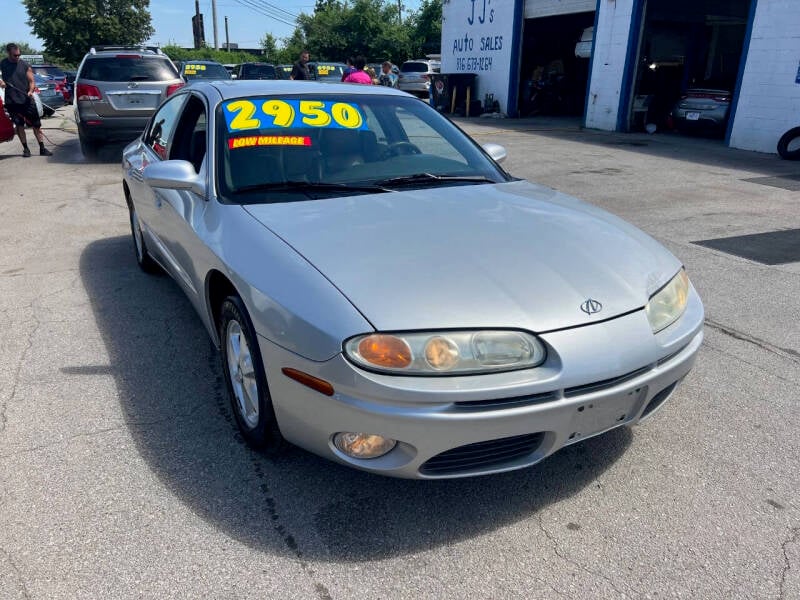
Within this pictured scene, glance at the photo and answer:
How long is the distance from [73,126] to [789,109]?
1641 centimetres

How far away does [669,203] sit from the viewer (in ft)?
26.6

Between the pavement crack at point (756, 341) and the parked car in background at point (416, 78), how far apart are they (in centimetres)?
2453

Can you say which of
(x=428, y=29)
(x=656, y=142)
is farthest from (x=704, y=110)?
(x=428, y=29)

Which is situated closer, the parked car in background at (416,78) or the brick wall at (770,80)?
the brick wall at (770,80)

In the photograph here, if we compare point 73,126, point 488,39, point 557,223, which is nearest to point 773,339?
point 557,223

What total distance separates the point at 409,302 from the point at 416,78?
90.4 feet

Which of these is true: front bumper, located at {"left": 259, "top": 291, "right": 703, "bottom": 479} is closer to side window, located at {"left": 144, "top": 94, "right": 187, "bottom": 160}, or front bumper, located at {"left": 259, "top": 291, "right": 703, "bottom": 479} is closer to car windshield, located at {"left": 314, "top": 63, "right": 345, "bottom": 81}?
side window, located at {"left": 144, "top": 94, "right": 187, "bottom": 160}

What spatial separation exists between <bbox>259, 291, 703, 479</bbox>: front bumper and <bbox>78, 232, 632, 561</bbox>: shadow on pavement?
0.86 feet

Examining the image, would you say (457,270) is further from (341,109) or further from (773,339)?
(773,339)

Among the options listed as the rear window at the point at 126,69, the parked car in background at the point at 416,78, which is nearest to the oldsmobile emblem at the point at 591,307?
the rear window at the point at 126,69

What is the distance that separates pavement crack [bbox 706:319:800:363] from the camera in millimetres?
3828

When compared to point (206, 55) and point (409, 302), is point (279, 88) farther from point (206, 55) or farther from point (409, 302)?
point (206, 55)

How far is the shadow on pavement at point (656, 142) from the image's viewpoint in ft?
37.9

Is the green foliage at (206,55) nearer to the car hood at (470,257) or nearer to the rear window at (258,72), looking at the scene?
the rear window at (258,72)
